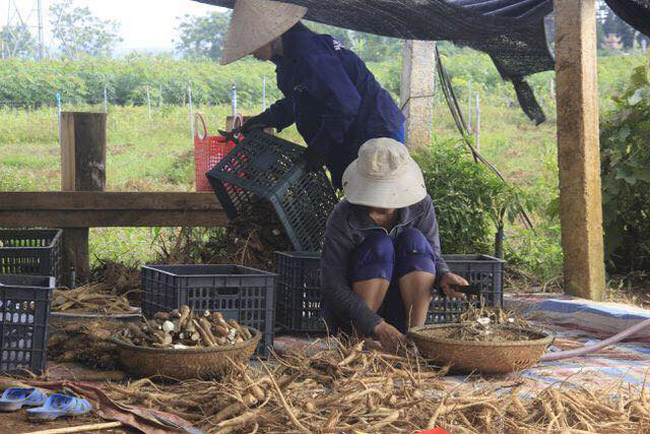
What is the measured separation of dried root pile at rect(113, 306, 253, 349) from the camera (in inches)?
121

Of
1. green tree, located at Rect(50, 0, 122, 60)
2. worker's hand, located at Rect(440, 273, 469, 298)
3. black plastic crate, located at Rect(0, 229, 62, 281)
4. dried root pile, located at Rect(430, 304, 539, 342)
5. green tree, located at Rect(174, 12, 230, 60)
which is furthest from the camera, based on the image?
green tree, located at Rect(50, 0, 122, 60)

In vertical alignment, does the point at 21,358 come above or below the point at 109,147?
below

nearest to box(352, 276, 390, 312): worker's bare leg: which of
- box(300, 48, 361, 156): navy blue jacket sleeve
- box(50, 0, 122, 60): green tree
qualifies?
box(300, 48, 361, 156): navy blue jacket sleeve

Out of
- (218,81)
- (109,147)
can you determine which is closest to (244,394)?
(109,147)

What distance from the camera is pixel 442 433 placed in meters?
2.38

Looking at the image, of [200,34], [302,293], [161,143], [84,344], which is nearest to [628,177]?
[302,293]

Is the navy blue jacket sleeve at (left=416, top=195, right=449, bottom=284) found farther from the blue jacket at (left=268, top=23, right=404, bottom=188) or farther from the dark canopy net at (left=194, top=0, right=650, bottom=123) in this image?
the dark canopy net at (left=194, top=0, right=650, bottom=123)

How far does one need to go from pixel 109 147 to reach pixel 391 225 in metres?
12.7

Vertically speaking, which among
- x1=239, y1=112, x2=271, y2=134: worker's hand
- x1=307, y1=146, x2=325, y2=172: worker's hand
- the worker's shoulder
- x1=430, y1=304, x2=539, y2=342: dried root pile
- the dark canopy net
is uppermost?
the dark canopy net

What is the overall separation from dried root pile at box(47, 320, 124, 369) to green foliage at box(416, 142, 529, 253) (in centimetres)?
258

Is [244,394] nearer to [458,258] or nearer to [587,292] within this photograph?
[458,258]

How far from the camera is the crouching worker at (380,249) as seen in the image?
347cm

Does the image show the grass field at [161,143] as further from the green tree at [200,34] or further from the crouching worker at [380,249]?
the green tree at [200,34]

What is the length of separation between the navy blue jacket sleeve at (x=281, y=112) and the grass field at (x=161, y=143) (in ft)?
12.9
